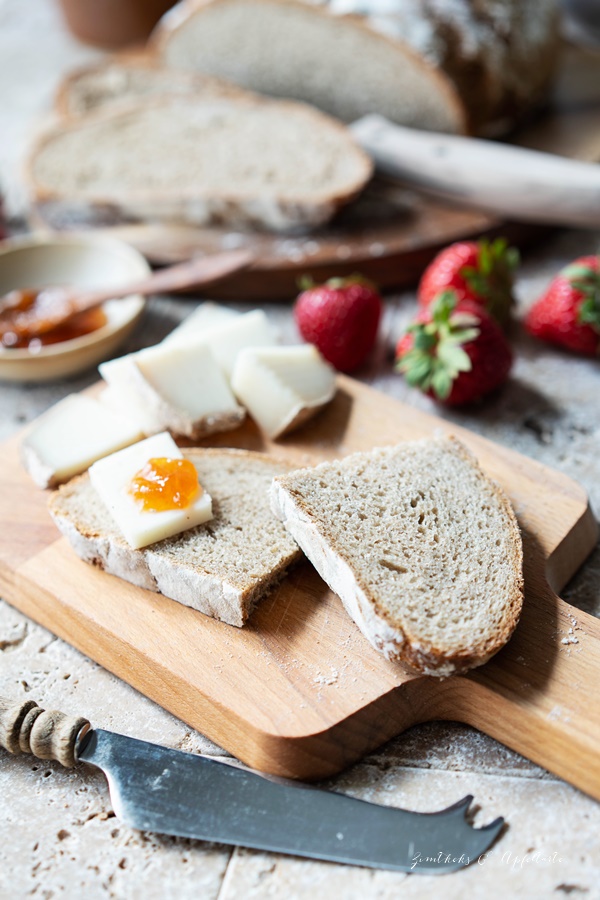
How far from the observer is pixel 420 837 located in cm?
170

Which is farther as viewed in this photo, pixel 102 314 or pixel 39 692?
pixel 102 314

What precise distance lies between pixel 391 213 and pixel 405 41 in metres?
0.79

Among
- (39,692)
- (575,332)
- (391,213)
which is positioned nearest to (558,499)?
(575,332)

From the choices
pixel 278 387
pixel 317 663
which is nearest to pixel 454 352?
pixel 278 387

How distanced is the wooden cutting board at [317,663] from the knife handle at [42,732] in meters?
0.23

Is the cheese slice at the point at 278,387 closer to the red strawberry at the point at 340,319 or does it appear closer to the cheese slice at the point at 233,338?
the cheese slice at the point at 233,338

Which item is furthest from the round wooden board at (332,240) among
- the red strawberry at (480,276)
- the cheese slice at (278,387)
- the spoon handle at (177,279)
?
the cheese slice at (278,387)

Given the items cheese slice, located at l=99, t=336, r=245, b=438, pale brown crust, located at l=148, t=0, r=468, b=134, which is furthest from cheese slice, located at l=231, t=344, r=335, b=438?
pale brown crust, located at l=148, t=0, r=468, b=134

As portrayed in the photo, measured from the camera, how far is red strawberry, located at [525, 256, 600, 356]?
2.95 meters

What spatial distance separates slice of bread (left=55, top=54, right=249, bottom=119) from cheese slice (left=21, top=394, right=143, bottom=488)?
7.66 ft

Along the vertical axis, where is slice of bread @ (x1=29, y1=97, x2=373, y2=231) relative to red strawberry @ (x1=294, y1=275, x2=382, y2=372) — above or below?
above

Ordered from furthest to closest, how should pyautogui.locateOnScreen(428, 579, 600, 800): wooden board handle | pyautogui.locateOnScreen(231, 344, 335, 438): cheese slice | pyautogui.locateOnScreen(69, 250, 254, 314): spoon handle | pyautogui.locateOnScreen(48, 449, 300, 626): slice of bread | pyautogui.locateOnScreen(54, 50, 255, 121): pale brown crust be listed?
pyautogui.locateOnScreen(54, 50, 255, 121): pale brown crust
pyautogui.locateOnScreen(69, 250, 254, 314): spoon handle
pyautogui.locateOnScreen(231, 344, 335, 438): cheese slice
pyautogui.locateOnScreen(48, 449, 300, 626): slice of bread
pyautogui.locateOnScreen(428, 579, 600, 800): wooden board handle

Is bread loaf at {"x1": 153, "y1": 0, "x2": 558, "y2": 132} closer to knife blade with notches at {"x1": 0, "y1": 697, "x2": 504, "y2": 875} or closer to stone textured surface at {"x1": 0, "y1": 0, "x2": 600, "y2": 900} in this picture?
stone textured surface at {"x1": 0, "y1": 0, "x2": 600, "y2": 900}

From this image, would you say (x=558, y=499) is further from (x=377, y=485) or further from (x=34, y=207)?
(x=34, y=207)
